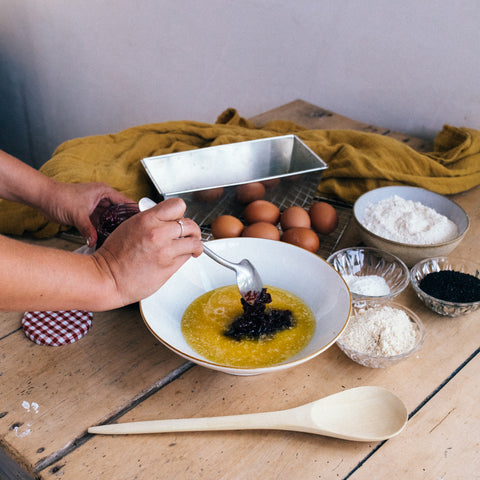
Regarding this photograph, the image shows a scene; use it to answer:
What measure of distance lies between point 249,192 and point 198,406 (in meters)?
0.58

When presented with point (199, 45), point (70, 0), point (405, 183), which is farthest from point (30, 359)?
point (70, 0)

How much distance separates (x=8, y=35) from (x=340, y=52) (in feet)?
7.81

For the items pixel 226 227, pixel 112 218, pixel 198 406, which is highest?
pixel 112 218

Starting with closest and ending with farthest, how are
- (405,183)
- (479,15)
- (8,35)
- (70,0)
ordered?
(405,183) < (479,15) < (70,0) < (8,35)

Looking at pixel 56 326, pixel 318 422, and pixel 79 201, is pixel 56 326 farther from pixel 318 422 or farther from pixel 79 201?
pixel 318 422

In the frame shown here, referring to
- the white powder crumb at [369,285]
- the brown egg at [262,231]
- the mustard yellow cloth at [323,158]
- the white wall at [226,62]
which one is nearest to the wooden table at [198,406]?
the white powder crumb at [369,285]

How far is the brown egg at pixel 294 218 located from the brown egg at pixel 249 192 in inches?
3.3

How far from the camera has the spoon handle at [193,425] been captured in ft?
2.47

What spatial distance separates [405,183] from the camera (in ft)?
4.64

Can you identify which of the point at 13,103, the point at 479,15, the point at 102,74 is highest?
the point at 479,15

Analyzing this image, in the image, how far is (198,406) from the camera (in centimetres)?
81

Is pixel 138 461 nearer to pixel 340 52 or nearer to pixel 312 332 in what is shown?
pixel 312 332

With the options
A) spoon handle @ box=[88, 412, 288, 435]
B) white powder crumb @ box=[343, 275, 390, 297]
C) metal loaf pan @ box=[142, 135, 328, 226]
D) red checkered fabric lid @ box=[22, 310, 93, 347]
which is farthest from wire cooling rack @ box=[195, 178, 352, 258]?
spoon handle @ box=[88, 412, 288, 435]

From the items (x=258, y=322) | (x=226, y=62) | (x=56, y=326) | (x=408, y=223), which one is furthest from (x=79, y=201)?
(x=226, y=62)
